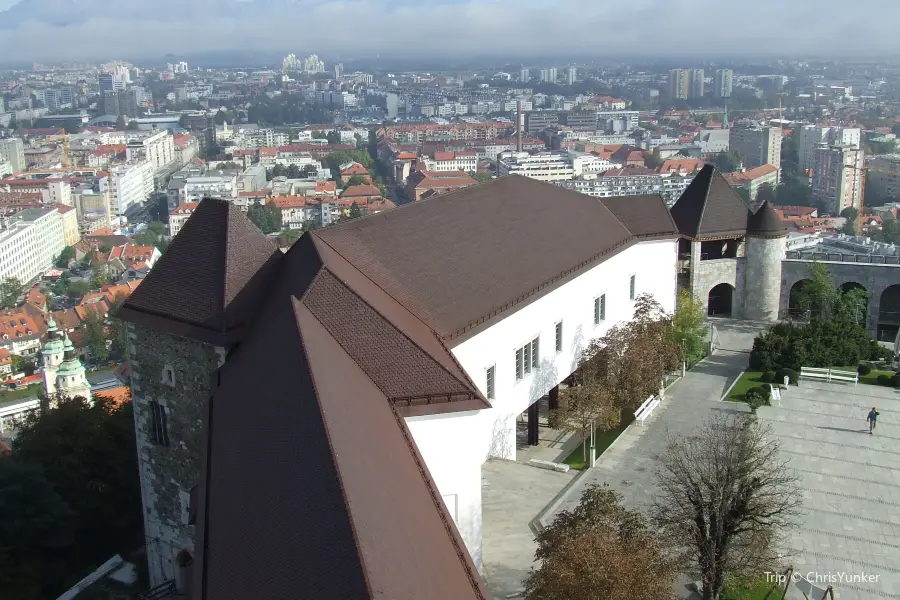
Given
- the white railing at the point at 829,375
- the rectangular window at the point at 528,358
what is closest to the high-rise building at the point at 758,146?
the white railing at the point at 829,375

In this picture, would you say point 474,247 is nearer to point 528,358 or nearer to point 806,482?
point 528,358

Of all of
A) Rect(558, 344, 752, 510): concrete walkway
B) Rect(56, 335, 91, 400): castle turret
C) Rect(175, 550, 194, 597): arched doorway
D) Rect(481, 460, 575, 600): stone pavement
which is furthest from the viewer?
Rect(56, 335, 91, 400): castle turret

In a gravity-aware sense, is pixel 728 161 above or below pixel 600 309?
below

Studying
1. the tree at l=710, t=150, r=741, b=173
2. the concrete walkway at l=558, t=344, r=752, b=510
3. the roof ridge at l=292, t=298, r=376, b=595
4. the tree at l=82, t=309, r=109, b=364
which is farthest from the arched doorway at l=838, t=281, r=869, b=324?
the tree at l=710, t=150, r=741, b=173

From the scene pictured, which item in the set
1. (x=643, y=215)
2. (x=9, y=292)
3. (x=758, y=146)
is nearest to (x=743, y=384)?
(x=643, y=215)

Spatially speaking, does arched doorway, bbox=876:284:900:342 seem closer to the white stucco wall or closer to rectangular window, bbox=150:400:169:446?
the white stucco wall

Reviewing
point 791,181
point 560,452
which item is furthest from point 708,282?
point 791,181

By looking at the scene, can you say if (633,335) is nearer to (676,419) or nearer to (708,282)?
(676,419)
